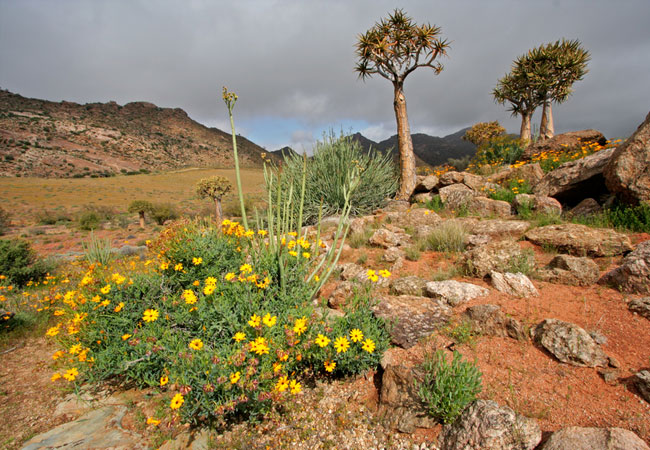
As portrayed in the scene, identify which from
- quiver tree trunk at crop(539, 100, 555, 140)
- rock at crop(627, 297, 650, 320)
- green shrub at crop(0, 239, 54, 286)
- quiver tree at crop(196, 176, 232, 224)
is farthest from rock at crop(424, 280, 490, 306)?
quiver tree trunk at crop(539, 100, 555, 140)

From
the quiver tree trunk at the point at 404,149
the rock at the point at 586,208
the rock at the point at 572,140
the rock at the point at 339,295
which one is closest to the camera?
the rock at the point at 339,295

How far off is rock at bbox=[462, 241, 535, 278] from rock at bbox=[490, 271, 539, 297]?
1.14 feet

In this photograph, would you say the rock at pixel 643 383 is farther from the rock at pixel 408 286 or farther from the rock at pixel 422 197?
the rock at pixel 422 197

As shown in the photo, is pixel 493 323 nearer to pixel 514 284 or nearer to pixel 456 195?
pixel 514 284

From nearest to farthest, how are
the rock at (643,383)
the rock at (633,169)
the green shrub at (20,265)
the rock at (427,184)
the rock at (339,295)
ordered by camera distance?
the rock at (643,383)
the rock at (339,295)
the rock at (633,169)
the green shrub at (20,265)
the rock at (427,184)

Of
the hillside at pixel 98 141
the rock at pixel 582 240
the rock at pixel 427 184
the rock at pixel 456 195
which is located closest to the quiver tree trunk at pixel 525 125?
the rock at pixel 427 184

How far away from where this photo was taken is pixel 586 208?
16.9ft

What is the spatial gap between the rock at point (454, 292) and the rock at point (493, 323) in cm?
34

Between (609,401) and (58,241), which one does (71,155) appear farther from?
(609,401)

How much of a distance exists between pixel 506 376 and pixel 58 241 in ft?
64.2

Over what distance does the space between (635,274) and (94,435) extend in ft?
16.0

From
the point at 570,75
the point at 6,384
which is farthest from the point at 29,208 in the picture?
the point at 570,75

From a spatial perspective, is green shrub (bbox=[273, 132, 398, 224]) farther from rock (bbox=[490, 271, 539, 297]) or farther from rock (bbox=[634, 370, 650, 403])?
rock (bbox=[634, 370, 650, 403])

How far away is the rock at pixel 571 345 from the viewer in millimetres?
2081
